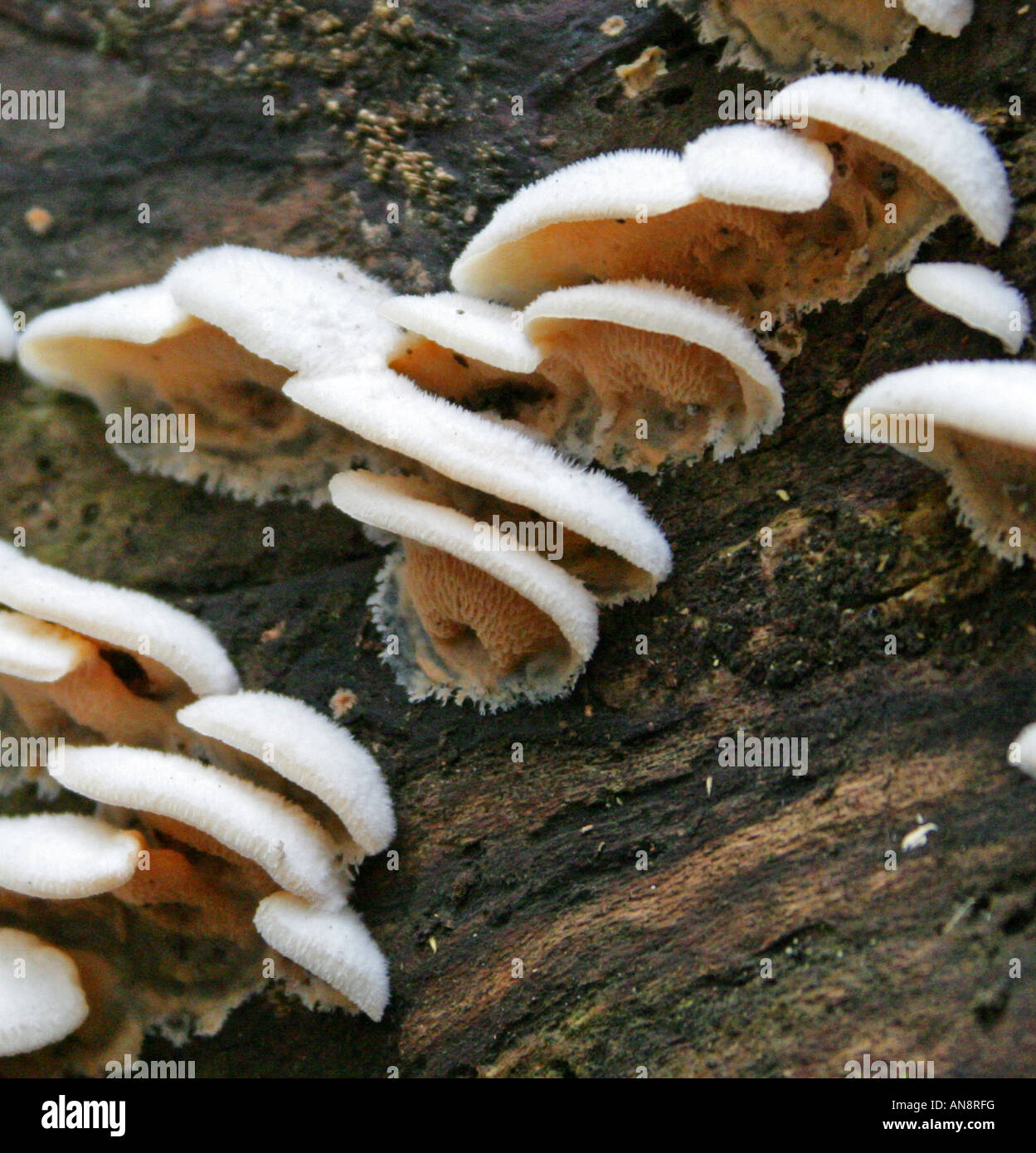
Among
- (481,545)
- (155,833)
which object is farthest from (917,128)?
(155,833)

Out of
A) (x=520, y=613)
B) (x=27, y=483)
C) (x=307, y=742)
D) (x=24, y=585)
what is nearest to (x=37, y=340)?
(x=27, y=483)

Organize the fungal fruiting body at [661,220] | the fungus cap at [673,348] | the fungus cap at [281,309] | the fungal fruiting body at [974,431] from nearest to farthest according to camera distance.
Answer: the fungal fruiting body at [974,431] → the fungal fruiting body at [661,220] → the fungus cap at [673,348] → the fungus cap at [281,309]

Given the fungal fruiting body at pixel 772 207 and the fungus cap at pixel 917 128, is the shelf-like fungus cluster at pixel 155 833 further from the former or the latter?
the fungus cap at pixel 917 128

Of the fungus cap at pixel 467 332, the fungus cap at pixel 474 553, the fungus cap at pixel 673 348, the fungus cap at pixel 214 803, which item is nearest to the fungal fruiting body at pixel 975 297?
the fungus cap at pixel 673 348

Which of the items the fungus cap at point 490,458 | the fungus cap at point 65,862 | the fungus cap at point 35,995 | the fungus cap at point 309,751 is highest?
the fungus cap at point 490,458

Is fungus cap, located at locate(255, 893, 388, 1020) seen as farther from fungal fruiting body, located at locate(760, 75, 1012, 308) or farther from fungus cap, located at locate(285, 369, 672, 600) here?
fungal fruiting body, located at locate(760, 75, 1012, 308)

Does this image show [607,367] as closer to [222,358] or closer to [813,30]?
[813,30]

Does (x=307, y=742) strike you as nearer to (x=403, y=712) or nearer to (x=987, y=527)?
(x=403, y=712)
